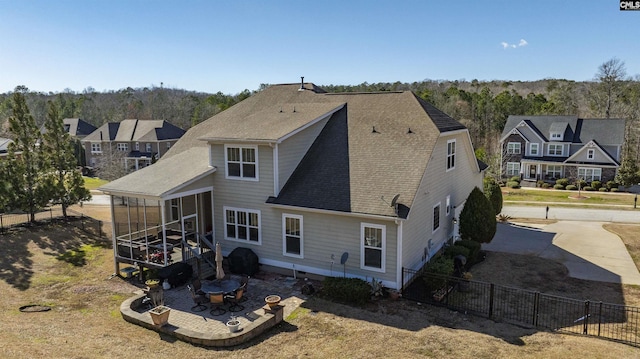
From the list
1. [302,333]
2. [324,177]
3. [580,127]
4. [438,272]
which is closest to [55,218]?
[324,177]

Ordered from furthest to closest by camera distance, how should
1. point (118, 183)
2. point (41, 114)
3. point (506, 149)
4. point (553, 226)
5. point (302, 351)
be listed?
point (41, 114) < point (506, 149) < point (553, 226) < point (118, 183) < point (302, 351)

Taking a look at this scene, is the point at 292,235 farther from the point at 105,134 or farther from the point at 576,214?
the point at 105,134

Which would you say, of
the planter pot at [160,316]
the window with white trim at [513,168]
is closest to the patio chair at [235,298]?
the planter pot at [160,316]

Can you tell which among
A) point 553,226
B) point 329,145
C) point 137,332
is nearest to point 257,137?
point 329,145

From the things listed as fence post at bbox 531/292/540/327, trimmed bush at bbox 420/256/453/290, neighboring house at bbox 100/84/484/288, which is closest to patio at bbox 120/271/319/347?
neighboring house at bbox 100/84/484/288

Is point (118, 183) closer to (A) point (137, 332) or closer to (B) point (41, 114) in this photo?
(A) point (137, 332)
